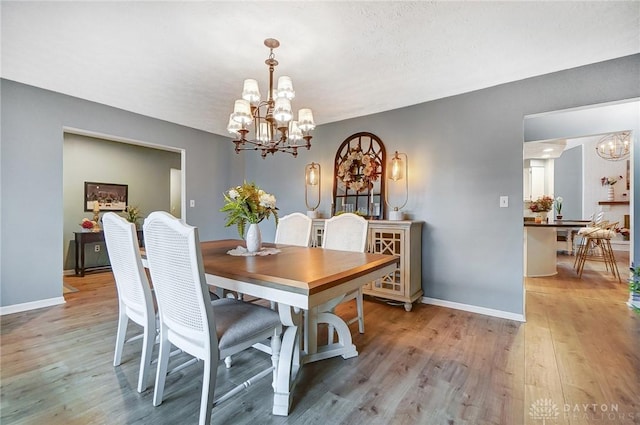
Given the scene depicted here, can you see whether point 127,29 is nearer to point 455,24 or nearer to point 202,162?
point 455,24

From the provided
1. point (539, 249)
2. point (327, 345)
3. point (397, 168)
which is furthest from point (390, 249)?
point (539, 249)

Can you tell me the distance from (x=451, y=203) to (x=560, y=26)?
5.48ft

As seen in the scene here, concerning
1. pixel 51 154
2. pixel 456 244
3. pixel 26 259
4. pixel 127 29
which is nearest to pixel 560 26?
pixel 456 244

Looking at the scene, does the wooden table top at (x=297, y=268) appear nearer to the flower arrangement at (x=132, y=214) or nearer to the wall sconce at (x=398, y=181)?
the wall sconce at (x=398, y=181)

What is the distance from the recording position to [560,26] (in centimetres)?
194

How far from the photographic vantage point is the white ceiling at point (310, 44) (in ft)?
5.92

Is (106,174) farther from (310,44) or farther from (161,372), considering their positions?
(161,372)

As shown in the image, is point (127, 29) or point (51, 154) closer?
point (127, 29)

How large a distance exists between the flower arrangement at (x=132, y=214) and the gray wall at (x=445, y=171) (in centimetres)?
179

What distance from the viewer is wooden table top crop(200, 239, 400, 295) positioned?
1.27 m

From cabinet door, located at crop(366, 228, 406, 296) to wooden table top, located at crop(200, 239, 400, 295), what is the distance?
3.89 ft

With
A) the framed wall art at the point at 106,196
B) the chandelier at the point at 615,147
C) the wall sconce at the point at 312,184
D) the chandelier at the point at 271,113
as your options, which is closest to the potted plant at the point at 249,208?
the chandelier at the point at 271,113

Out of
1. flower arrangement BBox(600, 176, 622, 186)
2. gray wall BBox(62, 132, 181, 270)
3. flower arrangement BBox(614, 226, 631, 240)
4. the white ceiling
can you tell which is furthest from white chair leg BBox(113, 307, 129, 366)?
flower arrangement BBox(600, 176, 622, 186)

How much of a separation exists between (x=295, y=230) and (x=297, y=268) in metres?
1.29
